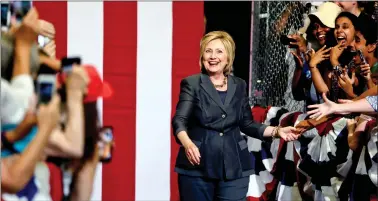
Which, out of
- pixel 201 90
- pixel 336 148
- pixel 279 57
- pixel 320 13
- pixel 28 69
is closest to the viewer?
pixel 28 69

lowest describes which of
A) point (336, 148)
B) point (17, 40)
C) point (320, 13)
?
point (336, 148)

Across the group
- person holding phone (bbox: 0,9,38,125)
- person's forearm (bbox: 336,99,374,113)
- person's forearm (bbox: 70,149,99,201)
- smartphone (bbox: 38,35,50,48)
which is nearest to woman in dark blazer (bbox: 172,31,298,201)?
person's forearm (bbox: 336,99,374,113)

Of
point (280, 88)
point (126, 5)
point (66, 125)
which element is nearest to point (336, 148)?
point (280, 88)

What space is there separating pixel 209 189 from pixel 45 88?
3.11 ft

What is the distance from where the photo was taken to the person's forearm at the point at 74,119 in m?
0.96

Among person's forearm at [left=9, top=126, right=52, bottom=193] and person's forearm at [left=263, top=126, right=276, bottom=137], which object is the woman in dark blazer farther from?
person's forearm at [left=9, top=126, right=52, bottom=193]

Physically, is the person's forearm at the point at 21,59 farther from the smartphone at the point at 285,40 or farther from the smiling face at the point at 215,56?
the smartphone at the point at 285,40

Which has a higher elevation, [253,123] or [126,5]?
[126,5]

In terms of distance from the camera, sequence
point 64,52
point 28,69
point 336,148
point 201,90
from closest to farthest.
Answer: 1. point 28,69
2. point 201,90
3. point 336,148
4. point 64,52

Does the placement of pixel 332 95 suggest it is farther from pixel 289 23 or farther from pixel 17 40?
pixel 17 40

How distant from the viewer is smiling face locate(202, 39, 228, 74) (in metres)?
1.75

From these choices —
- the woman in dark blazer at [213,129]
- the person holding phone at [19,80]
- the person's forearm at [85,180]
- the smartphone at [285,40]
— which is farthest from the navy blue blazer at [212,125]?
the person holding phone at [19,80]

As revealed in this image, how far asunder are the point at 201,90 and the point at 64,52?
2.40 ft

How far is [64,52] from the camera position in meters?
2.30
